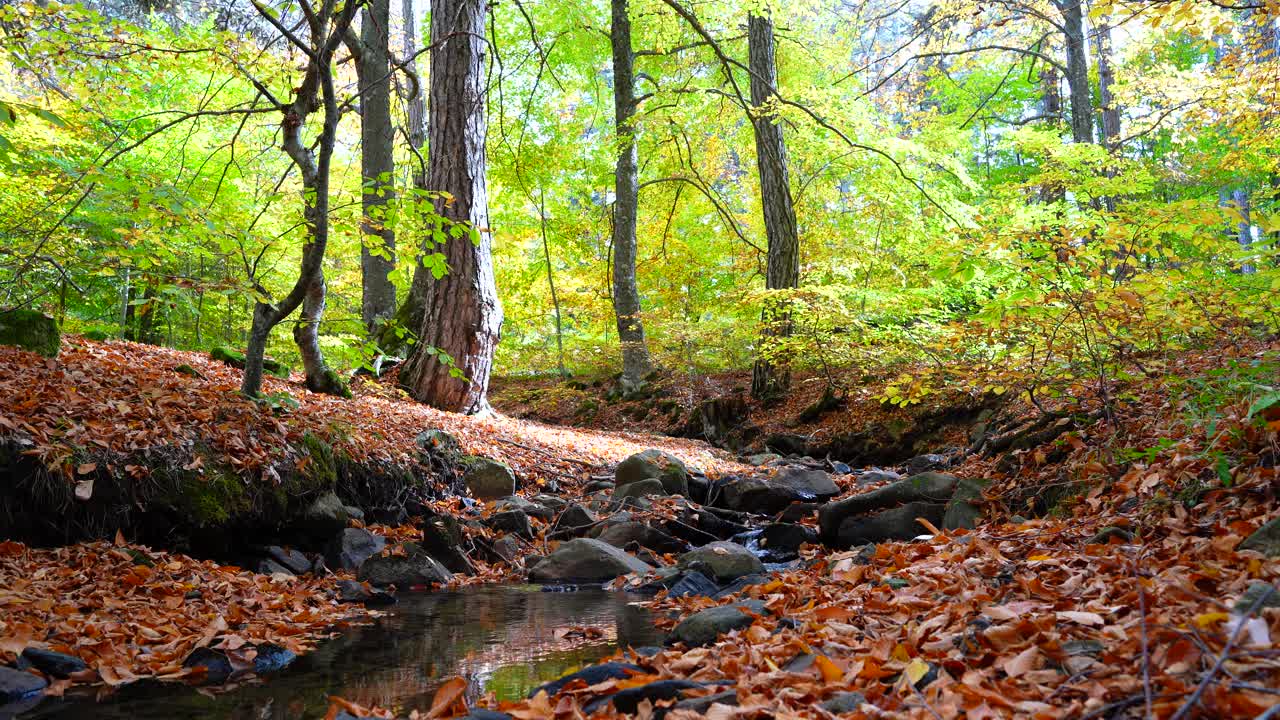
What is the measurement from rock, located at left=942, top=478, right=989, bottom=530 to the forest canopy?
2.35 feet

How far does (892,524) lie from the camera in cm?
556

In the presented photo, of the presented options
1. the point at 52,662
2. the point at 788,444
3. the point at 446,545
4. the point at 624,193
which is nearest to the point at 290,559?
the point at 446,545

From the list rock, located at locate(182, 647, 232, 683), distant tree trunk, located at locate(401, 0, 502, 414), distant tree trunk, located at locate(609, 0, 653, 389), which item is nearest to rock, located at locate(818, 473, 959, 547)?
rock, located at locate(182, 647, 232, 683)

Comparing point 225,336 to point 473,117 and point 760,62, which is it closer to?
point 473,117

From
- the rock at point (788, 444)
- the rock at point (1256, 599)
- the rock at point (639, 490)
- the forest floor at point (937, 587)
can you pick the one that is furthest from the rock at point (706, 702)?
the rock at point (788, 444)

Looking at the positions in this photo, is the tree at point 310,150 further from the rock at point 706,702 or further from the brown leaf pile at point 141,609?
the rock at point 706,702

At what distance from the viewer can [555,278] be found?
55.2 ft

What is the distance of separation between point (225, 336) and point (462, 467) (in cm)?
873

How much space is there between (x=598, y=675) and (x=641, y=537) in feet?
12.0

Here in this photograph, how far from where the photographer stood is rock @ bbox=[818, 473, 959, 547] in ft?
18.8

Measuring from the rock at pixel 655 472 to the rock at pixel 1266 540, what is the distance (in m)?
5.33

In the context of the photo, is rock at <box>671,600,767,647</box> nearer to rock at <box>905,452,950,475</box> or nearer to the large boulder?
the large boulder

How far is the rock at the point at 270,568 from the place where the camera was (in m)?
4.83

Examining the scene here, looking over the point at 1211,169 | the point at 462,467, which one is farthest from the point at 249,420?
the point at 1211,169
